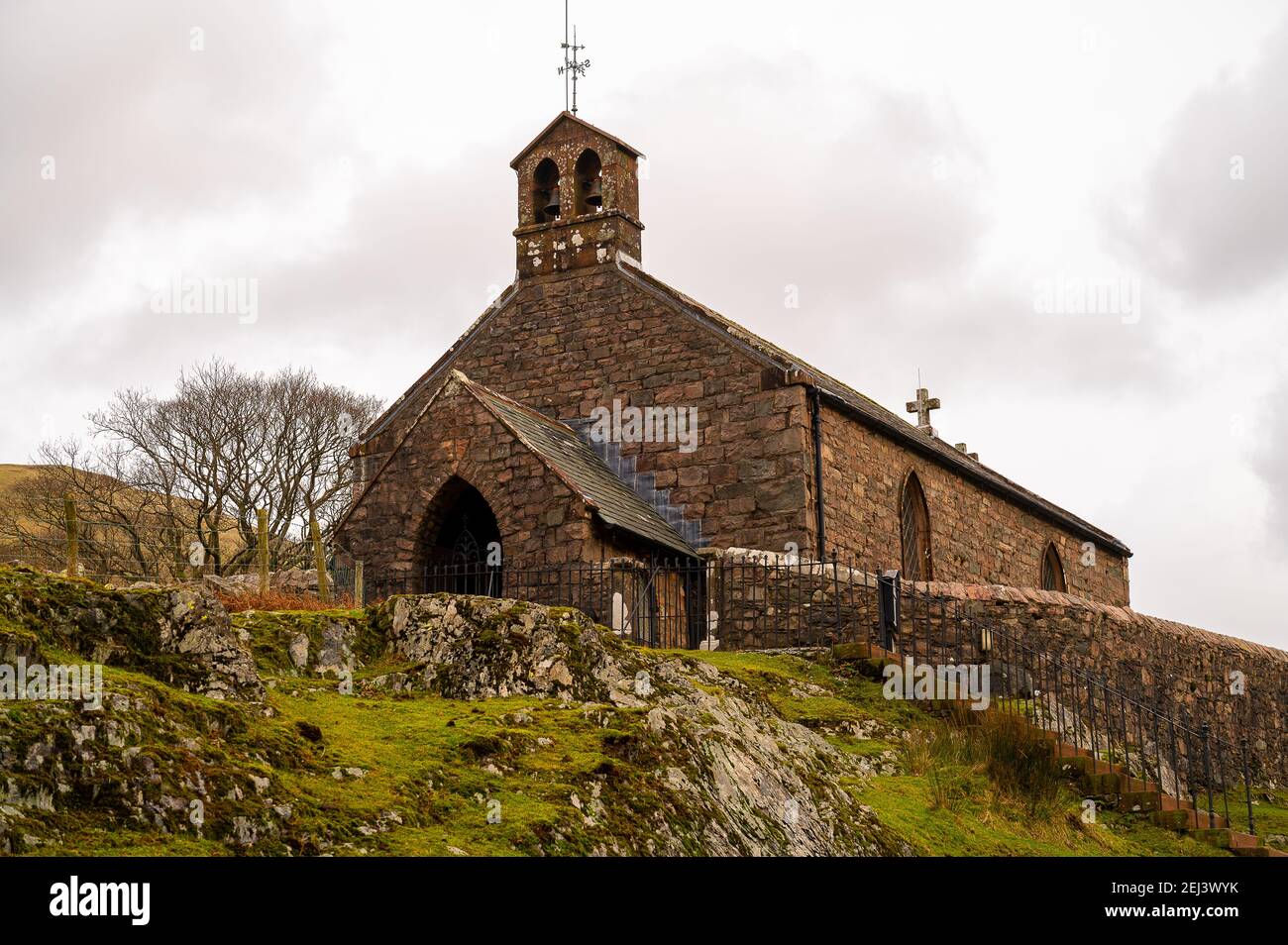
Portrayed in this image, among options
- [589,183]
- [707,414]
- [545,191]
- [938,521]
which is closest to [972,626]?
→ [707,414]

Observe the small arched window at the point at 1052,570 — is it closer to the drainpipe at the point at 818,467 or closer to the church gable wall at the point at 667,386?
the drainpipe at the point at 818,467

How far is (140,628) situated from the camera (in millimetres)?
7438

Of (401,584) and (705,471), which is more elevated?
(705,471)

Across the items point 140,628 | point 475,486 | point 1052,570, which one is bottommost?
point 140,628

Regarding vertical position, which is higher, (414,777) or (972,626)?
(972,626)

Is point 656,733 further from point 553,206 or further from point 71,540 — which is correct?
point 553,206

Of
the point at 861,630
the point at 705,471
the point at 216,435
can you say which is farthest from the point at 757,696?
the point at 216,435

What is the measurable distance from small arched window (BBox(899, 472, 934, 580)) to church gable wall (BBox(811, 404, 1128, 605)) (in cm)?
15

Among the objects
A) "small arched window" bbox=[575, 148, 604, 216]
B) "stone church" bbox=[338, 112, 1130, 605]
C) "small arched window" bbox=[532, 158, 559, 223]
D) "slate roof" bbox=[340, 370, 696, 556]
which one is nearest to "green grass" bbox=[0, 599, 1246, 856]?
"slate roof" bbox=[340, 370, 696, 556]

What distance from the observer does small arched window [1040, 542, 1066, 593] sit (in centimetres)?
3103

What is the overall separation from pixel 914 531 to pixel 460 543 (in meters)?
8.67
